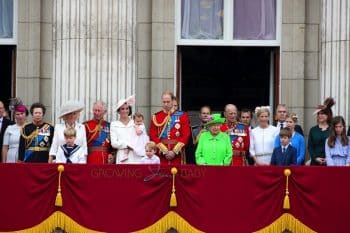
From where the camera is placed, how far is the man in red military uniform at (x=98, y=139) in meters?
15.6

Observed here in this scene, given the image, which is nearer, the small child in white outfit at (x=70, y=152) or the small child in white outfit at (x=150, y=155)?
the small child in white outfit at (x=70, y=152)

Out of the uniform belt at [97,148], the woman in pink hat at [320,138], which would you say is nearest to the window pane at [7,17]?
the uniform belt at [97,148]

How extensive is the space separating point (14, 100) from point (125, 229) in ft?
13.9

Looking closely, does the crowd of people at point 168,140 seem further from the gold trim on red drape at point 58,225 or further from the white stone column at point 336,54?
the white stone column at point 336,54

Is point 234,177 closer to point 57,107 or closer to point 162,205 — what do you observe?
point 162,205

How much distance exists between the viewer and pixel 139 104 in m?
19.0

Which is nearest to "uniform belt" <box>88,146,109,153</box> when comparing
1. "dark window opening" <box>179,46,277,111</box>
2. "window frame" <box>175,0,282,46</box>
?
"dark window opening" <box>179,46,277,111</box>

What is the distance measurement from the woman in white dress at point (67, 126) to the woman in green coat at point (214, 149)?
186 centimetres

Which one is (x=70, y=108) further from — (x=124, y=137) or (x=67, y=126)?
(x=124, y=137)

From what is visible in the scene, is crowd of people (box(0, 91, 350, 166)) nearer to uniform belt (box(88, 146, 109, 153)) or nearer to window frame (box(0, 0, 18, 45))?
uniform belt (box(88, 146, 109, 153))

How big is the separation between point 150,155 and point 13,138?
2538 millimetres

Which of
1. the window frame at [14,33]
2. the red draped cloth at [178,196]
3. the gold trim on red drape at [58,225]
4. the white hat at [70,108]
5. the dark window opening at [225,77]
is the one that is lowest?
the gold trim on red drape at [58,225]

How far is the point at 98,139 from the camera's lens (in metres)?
15.8

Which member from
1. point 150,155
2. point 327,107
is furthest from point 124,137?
point 327,107
